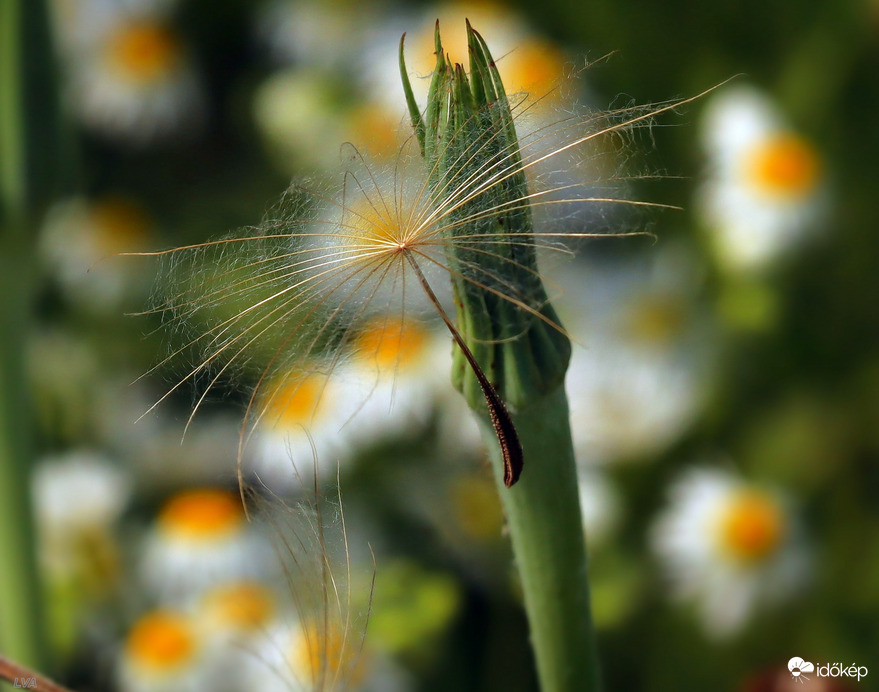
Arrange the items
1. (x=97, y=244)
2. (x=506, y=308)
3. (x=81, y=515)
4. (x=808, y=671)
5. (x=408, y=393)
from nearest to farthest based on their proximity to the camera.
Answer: (x=506, y=308), (x=808, y=671), (x=408, y=393), (x=81, y=515), (x=97, y=244)

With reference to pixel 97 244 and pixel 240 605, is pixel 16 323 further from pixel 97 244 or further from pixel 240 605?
pixel 97 244

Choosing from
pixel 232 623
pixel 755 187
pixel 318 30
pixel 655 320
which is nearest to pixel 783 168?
pixel 755 187

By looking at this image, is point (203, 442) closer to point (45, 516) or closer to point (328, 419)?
point (45, 516)

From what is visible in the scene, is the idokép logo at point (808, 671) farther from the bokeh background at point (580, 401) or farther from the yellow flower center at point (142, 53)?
the yellow flower center at point (142, 53)

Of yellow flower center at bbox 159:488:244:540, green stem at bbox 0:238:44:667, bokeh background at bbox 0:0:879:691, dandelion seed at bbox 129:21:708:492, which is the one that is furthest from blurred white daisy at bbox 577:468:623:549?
dandelion seed at bbox 129:21:708:492

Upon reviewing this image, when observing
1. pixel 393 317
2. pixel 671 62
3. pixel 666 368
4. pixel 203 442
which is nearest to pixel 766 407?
pixel 666 368

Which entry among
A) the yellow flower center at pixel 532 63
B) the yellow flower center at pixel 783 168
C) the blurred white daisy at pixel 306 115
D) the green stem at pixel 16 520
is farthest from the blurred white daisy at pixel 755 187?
the green stem at pixel 16 520

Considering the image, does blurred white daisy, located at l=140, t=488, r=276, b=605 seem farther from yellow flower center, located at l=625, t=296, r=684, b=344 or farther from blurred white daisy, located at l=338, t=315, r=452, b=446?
yellow flower center, located at l=625, t=296, r=684, b=344
